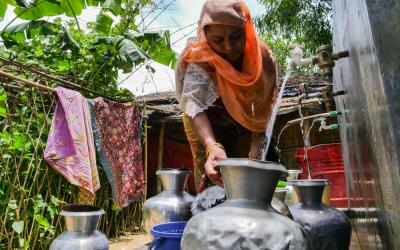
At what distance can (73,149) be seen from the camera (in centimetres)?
426

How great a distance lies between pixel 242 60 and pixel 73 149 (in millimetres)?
3003

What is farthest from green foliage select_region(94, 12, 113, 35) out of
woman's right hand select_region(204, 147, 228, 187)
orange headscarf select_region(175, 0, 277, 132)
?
woman's right hand select_region(204, 147, 228, 187)

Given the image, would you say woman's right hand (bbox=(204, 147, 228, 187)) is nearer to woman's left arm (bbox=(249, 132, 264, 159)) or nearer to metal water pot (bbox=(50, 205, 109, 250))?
woman's left arm (bbox=(249, 132, 264, 159))

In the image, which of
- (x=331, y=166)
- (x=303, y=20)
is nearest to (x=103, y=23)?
(x=331, y=166)

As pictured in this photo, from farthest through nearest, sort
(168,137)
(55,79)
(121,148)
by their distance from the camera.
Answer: (168,137)
(121,148)
(55,79)

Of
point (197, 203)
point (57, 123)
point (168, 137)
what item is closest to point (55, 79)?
point (57, 123)

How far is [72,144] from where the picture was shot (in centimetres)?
427

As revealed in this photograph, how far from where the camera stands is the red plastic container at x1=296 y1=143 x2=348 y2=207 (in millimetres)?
4246

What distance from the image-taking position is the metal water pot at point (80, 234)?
5.28 feet

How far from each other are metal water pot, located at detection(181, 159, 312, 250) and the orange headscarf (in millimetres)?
877

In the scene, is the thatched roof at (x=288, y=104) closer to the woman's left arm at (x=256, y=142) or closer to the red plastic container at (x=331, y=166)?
the red plastic container at (x=331, y=166)

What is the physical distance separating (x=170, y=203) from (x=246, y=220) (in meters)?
1.06

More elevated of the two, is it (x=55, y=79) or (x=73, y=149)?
(x=55, y=79)

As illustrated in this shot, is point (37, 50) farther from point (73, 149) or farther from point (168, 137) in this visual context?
point (168, 137)
